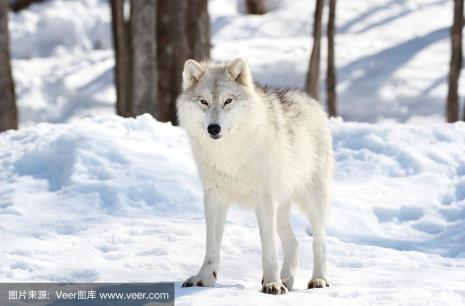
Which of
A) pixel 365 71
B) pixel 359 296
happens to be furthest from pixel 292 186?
pixel 365 71

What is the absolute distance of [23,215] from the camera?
9469 mm

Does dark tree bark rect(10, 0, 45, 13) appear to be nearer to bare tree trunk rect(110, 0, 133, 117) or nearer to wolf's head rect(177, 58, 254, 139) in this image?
bare tree trunk rect(110, 0, 133, 117)

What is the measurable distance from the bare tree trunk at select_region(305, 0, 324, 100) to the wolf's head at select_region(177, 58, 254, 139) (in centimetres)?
1138

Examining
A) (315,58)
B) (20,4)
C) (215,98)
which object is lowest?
(20,4)

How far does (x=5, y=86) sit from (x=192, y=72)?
9553 mm

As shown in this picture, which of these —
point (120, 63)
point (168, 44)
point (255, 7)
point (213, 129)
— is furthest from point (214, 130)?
point (255, 7)

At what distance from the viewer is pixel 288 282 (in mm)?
7473

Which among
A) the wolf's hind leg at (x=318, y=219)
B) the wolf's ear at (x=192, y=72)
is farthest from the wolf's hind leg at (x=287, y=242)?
the wolf's ear at (x=192, y=72)

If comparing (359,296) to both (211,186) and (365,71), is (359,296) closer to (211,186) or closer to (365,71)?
(211,186)

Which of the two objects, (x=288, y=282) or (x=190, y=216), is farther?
(x=190, y=216)

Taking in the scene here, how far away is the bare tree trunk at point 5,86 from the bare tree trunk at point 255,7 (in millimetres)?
14165

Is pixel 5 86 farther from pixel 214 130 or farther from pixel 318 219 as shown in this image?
pixel 214 130

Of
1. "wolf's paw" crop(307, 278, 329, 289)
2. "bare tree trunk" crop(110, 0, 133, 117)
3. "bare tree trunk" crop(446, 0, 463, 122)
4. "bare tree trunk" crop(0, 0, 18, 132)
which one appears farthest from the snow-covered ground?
"wolf's paw" crop(307, 278, 329, 289)

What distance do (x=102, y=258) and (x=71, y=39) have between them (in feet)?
72.0
